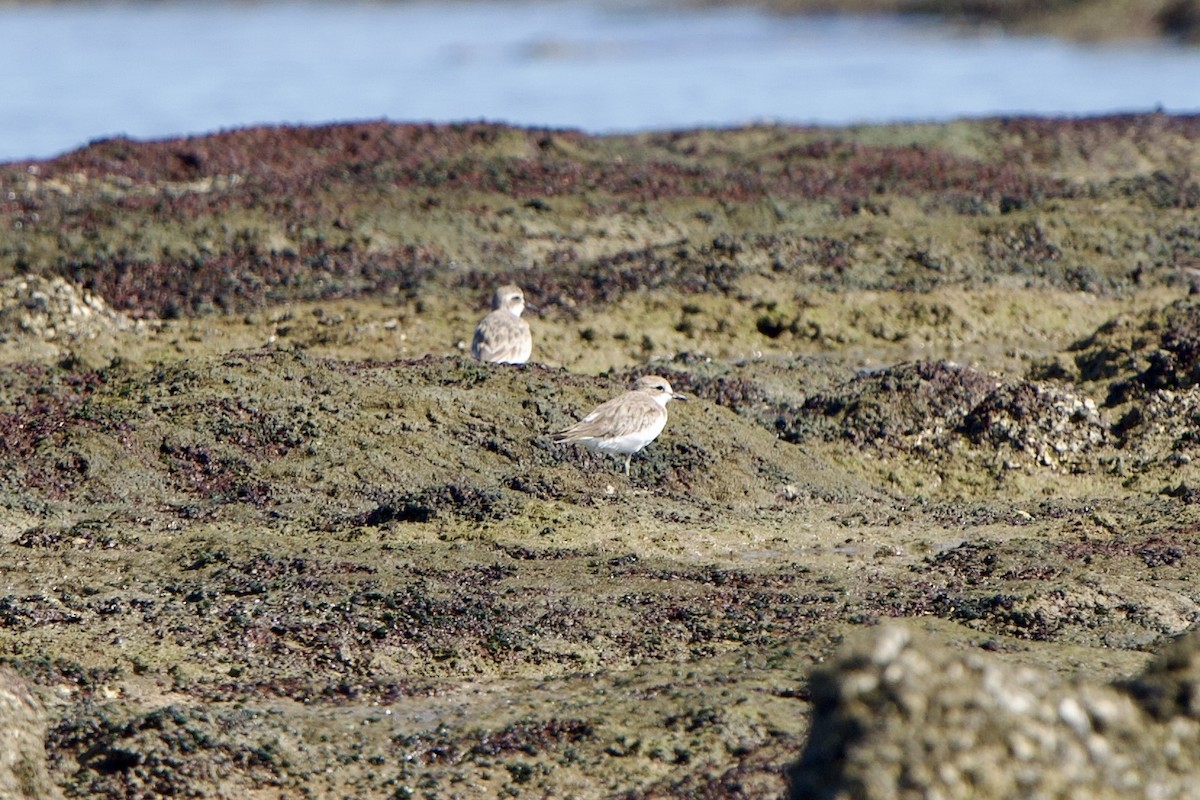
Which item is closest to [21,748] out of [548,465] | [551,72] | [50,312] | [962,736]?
[962,736]

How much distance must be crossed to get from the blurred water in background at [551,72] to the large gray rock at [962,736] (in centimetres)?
3311

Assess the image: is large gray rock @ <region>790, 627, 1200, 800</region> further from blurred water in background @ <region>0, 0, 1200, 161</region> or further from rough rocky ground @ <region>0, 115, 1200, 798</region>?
blurred water in background @ <region>0, 0, 1200, 161</region>

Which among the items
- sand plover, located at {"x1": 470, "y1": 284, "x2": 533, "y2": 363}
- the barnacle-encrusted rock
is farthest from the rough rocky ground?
sand plover, located at {"x1": 470, "y1": 284, "x2": 533, "y2": 363}

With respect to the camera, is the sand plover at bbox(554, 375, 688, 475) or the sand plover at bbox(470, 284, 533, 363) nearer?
the sand plover at bbox(554, 375, 688, 475)

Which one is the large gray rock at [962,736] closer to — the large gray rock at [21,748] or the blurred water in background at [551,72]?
the large gray rock at [21,748]

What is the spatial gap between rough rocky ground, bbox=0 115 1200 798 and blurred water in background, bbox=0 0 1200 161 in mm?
15590

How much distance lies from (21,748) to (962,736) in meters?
4.36

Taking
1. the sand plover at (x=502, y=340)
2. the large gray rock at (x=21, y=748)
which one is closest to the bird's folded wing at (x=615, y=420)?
the sand plover at (x=502, y=340)

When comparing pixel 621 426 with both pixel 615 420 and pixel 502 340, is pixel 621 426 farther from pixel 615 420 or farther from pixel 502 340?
pixel 502 340

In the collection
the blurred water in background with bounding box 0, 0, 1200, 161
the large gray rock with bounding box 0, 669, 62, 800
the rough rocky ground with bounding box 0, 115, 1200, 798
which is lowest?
the large gray rock with bounding box 0, 669, 62, 800

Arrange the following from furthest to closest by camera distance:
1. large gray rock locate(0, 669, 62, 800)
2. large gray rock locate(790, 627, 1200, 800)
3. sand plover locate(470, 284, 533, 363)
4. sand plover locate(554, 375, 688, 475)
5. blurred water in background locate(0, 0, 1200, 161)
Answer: blurred water in background locate(0, 0, 1200, 161) → sand plover locate(470, 284, 533, 363) → sand plover locate(554, 375, 688, 475) → large gray rock locate(0, 669, 62, 800) → large gray rock locate(790, 627, 1200, 800)

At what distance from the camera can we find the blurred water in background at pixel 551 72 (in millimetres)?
43969

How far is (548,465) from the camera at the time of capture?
13.1m

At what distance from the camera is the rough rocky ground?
8.45 metres
